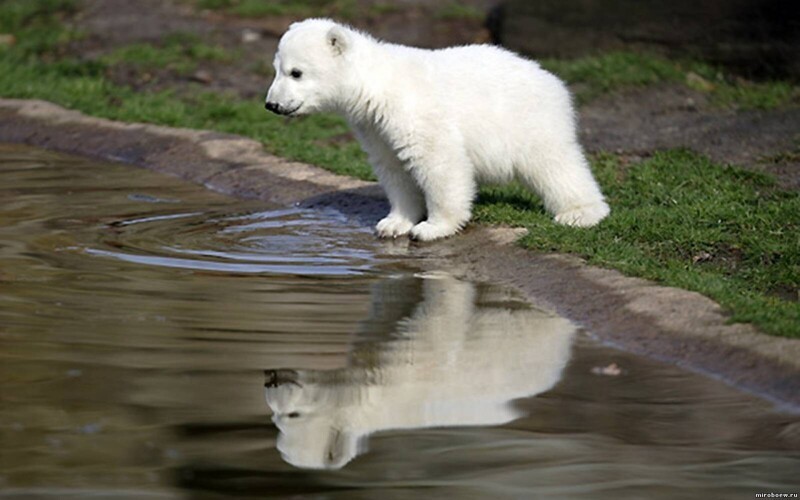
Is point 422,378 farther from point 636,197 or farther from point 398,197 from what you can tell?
point 636,197

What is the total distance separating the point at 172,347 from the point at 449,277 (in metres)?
2.00

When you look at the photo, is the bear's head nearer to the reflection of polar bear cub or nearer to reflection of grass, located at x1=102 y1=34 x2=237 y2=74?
the reflection of polar bear cub

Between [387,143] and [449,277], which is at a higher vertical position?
[387,143]

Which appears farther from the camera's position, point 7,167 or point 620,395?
point 7,167

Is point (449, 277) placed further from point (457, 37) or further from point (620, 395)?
point (457, 37)

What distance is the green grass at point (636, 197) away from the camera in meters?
6.71

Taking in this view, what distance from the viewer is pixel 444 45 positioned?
14.8m

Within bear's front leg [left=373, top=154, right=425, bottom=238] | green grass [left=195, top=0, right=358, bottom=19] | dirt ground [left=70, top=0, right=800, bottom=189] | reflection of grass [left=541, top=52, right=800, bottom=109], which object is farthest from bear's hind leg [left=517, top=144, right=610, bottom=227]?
green grass [left=195, top=0, right=358, bottom=19]

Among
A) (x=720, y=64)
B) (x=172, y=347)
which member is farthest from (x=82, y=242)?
(x=720, y=64)

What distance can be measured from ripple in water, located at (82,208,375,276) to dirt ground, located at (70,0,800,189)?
3027 mm

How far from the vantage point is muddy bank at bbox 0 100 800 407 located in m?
5.40

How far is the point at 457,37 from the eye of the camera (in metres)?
15.0

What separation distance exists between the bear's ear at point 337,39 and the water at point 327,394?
1.15m

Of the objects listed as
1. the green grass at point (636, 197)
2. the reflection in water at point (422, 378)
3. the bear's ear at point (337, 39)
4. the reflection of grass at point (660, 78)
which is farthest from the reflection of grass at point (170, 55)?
the reflection in water at point (422, 378)
